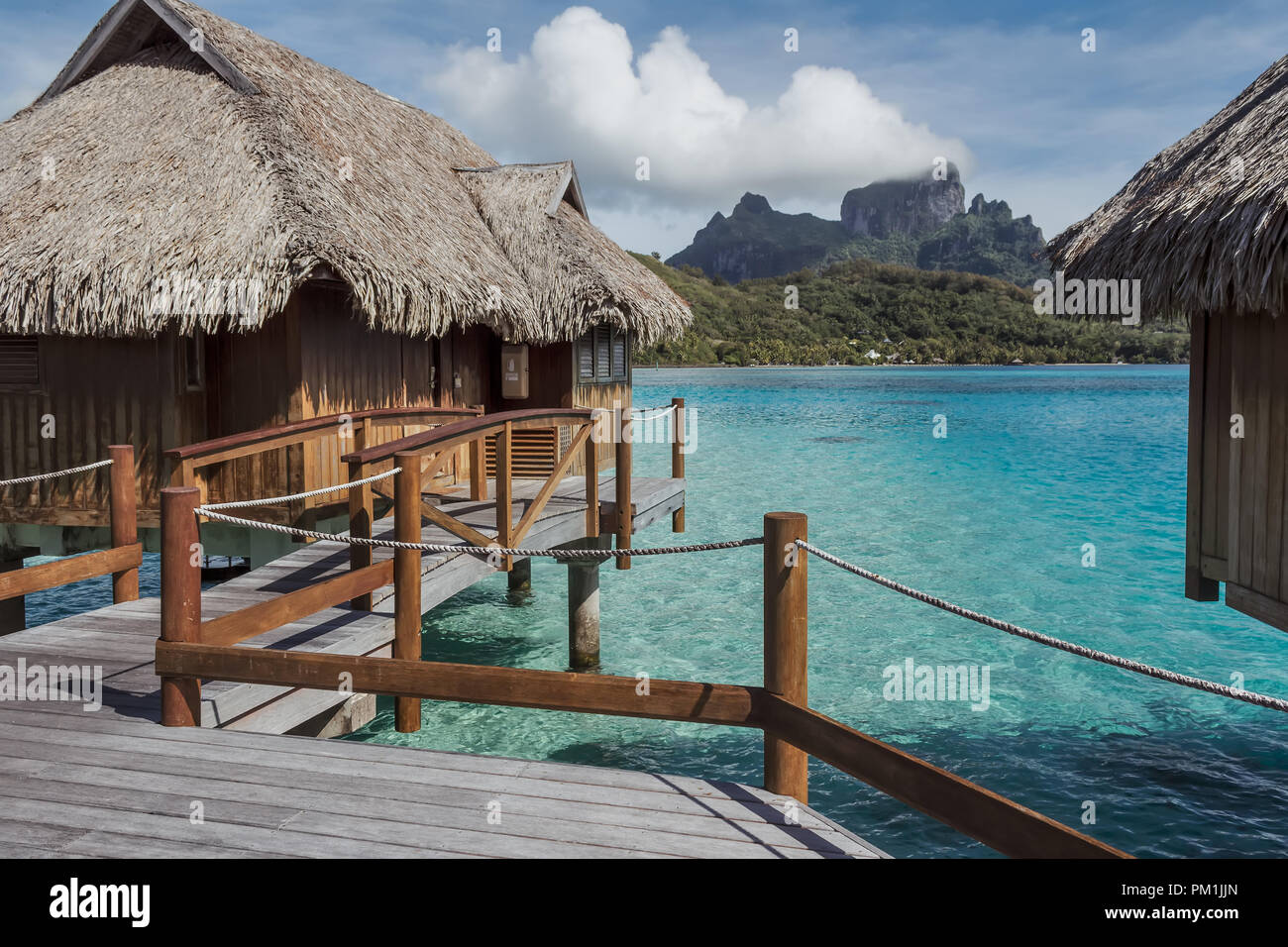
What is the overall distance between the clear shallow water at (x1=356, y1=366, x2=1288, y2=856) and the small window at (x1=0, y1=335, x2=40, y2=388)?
4657mm

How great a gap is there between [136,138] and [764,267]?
165m

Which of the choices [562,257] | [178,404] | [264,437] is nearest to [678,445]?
[562,257]

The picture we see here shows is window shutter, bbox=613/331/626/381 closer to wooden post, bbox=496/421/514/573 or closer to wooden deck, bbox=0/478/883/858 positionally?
wooden post, bbox=496/421/514/573

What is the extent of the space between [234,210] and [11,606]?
5125 mm

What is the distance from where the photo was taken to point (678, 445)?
11828 mm

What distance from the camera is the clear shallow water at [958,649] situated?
7977 millimetres

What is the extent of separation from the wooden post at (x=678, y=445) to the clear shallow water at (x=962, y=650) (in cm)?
160

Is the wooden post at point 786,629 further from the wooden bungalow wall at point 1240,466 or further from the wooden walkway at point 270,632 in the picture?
the wooden bungalow wall at point 1240,466

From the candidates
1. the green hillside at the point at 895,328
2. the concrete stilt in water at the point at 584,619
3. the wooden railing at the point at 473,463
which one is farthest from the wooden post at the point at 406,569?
the green hillside at the point at 895,328

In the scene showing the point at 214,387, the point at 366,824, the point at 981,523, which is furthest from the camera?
the point at 981,523

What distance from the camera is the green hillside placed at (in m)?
94.1
